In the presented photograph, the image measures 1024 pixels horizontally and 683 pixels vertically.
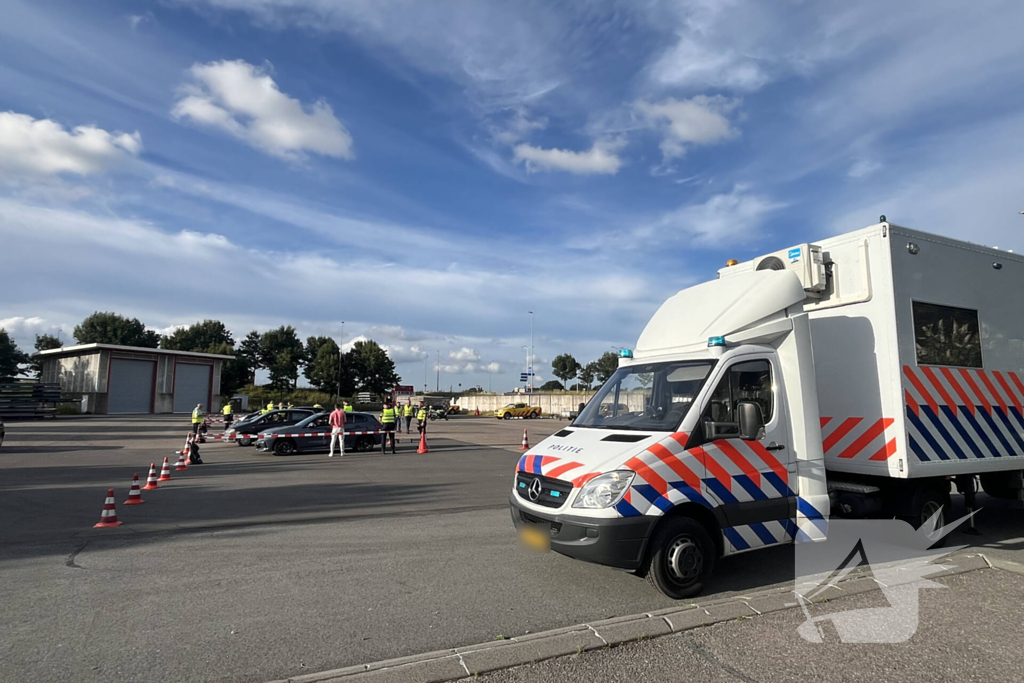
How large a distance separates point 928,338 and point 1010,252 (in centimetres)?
227

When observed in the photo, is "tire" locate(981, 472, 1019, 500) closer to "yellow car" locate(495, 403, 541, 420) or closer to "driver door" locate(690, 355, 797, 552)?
"driver door" locate(690, 355, 797, 552)

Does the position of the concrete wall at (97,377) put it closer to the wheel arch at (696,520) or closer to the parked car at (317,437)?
the parked car at (317,437)

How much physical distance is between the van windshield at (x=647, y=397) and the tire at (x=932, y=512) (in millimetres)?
3193

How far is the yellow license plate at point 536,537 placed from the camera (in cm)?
526

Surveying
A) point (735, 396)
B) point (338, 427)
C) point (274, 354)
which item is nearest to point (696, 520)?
point (735, 396)

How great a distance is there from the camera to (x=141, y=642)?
14.3ft

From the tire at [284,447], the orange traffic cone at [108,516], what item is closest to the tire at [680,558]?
the orange traffic cone at [108,516]

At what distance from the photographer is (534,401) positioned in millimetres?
69562

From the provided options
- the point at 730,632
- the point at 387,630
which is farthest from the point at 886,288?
→ the point at 387,630

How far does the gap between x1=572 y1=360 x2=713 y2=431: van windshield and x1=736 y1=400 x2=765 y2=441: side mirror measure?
0.42 metres

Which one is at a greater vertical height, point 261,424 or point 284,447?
point 261,424

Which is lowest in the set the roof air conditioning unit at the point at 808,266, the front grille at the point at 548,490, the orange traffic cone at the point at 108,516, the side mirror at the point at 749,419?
the orange traffic cone at the point at 108,516

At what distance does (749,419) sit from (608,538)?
1.59 meters
